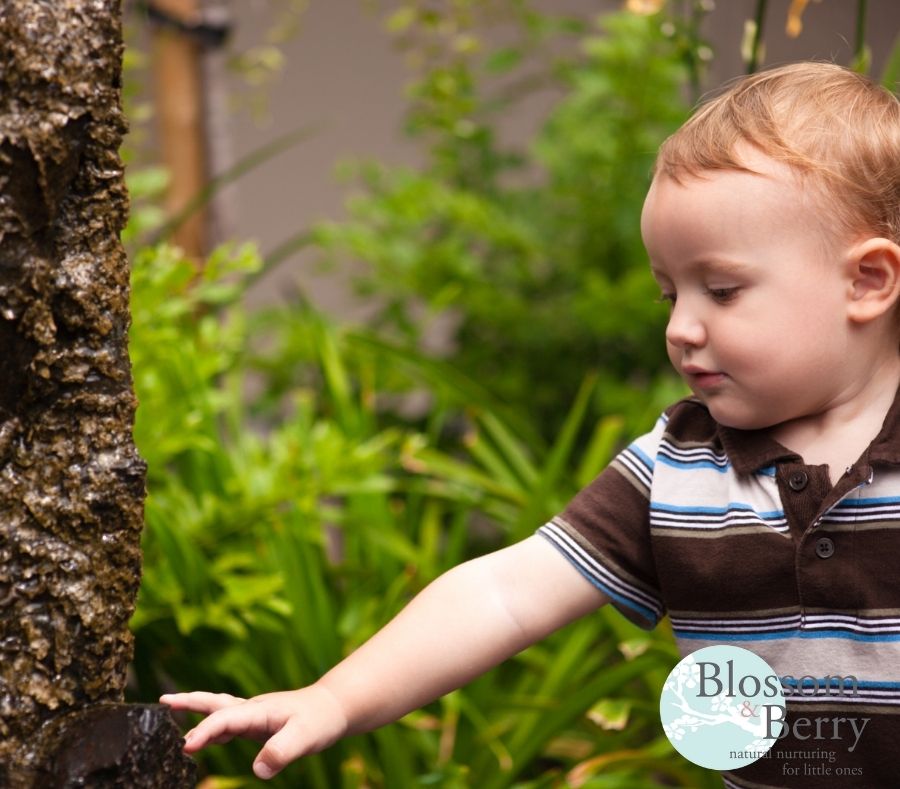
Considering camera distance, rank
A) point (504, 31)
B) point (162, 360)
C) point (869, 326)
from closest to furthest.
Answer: point (869, 326)
point (162, 360)
point (504, 31)

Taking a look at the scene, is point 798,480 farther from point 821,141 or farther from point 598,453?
point 598,453

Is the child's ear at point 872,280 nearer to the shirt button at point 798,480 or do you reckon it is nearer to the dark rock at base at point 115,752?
the shirt button at point 798,480

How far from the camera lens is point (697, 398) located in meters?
1.25

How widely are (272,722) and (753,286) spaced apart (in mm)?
626

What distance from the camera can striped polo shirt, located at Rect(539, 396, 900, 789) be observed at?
3.58ft

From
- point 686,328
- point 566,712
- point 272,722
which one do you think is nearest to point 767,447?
point 686,328

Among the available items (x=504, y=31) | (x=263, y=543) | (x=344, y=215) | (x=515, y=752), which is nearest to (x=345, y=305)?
(x=344, y=215)

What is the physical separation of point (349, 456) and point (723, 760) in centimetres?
115

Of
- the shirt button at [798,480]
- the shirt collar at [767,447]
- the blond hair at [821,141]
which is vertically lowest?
the shirt button at [798,480]

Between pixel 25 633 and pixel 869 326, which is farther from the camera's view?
pixel 869 326

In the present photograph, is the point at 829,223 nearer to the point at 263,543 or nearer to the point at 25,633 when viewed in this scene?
the point at 25,633

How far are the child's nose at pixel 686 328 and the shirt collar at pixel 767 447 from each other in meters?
0.12

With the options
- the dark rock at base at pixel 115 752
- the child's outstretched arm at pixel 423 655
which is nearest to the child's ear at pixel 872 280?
the child's outstretched arm at pixel 423 655

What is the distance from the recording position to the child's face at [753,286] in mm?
1098
